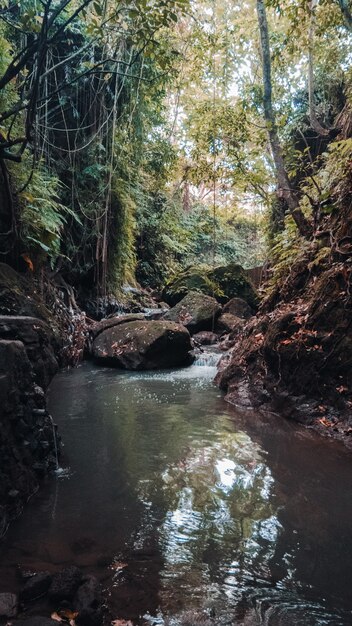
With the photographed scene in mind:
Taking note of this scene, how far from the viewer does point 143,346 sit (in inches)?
316

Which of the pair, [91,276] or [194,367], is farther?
[91,276]

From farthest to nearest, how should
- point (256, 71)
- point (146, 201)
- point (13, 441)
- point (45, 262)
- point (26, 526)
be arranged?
point (146, 201) < point (256, 71) < point (45, 262) < point (13, 441) < point (26, 526)

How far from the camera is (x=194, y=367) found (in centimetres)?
845

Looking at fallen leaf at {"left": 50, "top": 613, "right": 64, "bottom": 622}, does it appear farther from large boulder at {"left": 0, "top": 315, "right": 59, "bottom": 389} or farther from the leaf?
the leaf

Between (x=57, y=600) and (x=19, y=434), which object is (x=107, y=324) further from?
(x=57, y=600)

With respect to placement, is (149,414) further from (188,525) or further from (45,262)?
(45,262)

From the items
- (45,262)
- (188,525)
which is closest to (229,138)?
(45,262)

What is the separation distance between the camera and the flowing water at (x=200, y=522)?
1.96 metres

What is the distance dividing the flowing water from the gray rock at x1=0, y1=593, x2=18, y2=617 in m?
0.14

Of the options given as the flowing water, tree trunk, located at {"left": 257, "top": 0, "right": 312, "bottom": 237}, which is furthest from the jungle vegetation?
the flowing water

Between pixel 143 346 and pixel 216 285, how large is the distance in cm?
641

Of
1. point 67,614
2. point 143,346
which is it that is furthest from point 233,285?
point 67,614

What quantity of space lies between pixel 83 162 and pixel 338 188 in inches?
244

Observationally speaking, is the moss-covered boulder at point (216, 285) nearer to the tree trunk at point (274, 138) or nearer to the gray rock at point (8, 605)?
the tree trunk at point (274, 138)
